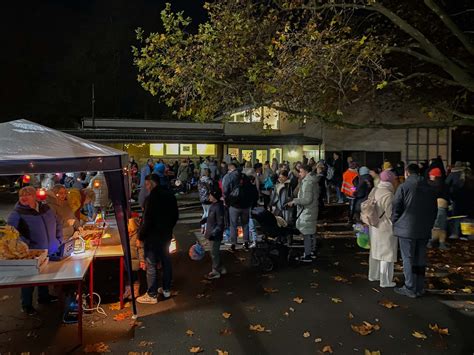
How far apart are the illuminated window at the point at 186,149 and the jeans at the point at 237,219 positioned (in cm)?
1699

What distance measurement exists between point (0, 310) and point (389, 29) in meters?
12.6

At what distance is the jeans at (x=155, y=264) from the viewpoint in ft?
20.7

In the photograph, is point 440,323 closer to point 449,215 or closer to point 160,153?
point 449,215

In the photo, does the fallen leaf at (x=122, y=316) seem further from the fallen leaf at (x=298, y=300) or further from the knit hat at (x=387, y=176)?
the knit hat at (x=387, y=176)

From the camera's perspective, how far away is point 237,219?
31.0 feet

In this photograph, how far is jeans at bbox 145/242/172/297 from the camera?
6.31 meters

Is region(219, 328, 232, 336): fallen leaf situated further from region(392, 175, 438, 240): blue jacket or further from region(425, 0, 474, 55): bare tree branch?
region(425, 0, 474, 55): bare tree branch

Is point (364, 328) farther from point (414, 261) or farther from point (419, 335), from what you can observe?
point (414, 261)

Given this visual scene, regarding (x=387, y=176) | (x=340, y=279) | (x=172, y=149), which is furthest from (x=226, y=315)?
(x=172, y=149)

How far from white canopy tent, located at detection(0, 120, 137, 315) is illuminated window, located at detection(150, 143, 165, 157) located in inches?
791

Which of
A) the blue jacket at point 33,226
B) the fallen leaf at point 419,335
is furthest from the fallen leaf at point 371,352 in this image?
the blue jacket at point 33,226

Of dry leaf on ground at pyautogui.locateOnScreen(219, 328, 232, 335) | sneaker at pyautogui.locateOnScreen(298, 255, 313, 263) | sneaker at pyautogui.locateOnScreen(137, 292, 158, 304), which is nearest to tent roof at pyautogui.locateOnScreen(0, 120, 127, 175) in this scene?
sneaker at pyautogui.locateOnScreen(137, 292, 158, 304)

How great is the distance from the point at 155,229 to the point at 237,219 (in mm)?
3454

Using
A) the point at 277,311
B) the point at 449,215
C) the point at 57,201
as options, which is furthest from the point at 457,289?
the point at 57,201
